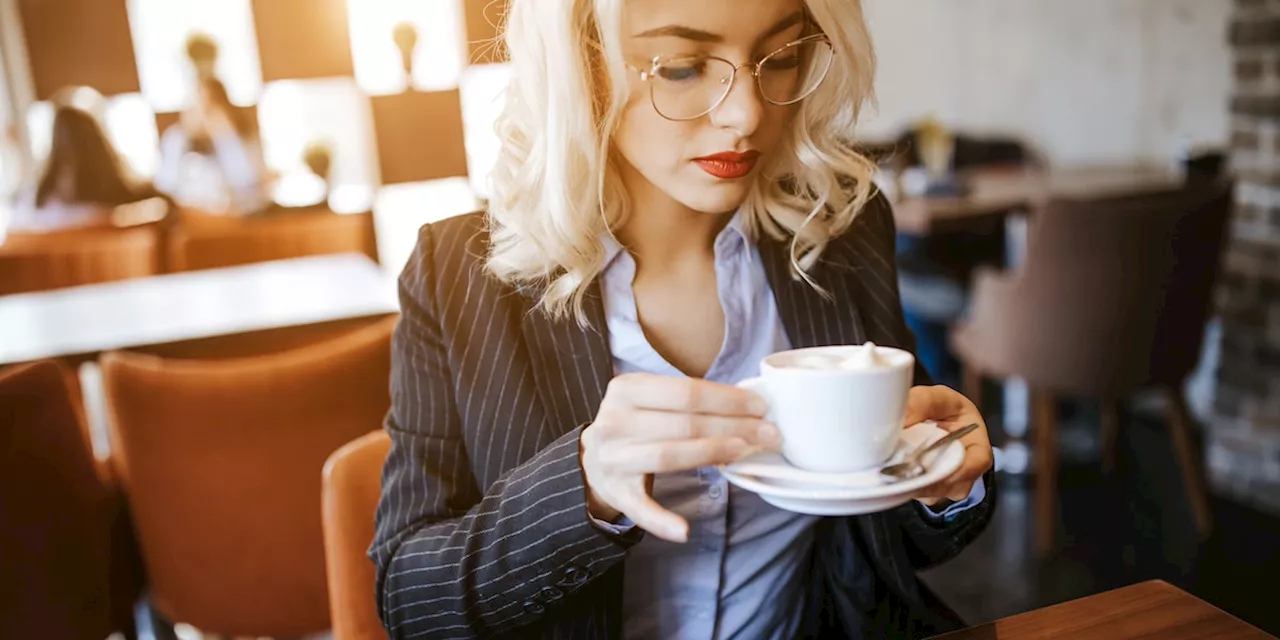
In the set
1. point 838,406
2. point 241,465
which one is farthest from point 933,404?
point 241,465

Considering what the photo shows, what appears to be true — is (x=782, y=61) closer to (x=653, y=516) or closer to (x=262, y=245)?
(x=653, y=516)

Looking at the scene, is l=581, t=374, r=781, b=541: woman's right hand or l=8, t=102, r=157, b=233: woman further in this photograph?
l=8, t=102, r=157, b=233: woman

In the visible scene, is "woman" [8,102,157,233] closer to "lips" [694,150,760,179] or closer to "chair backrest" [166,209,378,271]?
"chair backrest" [166,209,378,271]

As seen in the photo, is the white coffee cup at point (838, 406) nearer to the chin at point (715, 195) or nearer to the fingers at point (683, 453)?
the fingers at point (683, 453)

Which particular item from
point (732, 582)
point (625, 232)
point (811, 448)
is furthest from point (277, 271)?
point (811, 448)

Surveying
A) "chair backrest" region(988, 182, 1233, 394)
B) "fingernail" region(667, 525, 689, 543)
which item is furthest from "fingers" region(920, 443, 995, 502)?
"chair backrest" region(988, 182, 1233, 394)

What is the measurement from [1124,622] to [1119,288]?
1873 millimetres

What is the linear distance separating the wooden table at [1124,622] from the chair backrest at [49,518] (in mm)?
1162

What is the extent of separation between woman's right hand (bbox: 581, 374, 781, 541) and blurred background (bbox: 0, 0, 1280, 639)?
0.41 meters

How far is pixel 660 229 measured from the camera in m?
1.16

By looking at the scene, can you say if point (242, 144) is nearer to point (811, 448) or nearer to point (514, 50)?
point (514, 50)

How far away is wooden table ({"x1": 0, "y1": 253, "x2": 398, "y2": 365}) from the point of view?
1.92 m

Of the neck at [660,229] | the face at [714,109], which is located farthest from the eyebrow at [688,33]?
the neck at [660,229]

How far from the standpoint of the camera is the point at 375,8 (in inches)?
161
